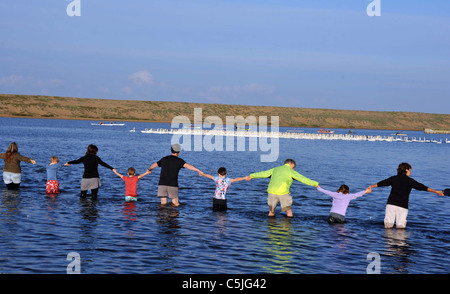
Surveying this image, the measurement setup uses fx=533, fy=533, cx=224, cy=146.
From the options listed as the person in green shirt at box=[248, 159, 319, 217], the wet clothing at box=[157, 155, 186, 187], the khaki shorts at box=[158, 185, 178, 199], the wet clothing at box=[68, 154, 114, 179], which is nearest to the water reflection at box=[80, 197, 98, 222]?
the wet clothing at box=[68, 154, 114, 179]

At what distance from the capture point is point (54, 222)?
17141 millimetres

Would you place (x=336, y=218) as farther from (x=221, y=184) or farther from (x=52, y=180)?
(x=52, y=180)

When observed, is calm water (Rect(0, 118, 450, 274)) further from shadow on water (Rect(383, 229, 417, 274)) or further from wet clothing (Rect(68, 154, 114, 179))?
wet clothing (Rect(68, 154, 114, 179))

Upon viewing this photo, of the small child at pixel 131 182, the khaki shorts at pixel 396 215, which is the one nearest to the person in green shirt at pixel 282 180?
the khaki shorts at pixel 396 215

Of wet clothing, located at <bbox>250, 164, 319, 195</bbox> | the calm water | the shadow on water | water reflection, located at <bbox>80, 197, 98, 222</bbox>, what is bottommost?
the shadow on water

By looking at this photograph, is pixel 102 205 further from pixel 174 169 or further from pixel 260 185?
pixel 260 185

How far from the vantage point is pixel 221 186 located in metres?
19.7

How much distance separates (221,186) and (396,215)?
6250 millimetres

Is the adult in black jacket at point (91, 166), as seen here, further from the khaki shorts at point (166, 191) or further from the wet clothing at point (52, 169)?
the khaki shorts at point (166, 191)

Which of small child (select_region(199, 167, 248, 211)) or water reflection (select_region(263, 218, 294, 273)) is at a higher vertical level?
small child (select_region(199, 167, 248, 211))

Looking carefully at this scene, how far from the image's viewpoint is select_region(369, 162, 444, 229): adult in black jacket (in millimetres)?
17547

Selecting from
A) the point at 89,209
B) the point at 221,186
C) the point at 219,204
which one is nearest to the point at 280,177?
the point at 221,186
